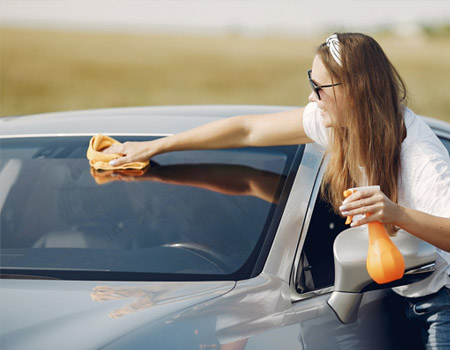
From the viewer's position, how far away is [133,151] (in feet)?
8.43

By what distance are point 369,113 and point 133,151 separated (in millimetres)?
881

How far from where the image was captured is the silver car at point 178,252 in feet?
5.85

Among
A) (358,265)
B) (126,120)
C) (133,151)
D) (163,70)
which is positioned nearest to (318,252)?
(358,265)

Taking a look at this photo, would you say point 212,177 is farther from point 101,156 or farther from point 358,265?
point 358,265

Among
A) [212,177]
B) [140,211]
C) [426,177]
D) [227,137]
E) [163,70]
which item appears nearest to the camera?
[426,177]

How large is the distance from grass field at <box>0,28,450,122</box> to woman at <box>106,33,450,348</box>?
71.2 feet

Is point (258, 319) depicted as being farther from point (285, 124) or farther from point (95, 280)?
point (285, 124)

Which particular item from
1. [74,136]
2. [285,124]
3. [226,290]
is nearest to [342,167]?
[285,124]

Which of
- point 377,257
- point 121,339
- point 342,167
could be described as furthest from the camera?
point 342,167

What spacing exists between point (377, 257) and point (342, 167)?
0.46 m

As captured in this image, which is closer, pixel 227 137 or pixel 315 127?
pixel 315 127

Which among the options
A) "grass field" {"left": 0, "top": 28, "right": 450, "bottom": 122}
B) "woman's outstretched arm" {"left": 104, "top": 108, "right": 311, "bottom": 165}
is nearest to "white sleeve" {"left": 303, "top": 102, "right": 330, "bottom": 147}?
"woman's outstretched arm" {"left": 104, "top": 108, "right": 311, "bottom": 165}

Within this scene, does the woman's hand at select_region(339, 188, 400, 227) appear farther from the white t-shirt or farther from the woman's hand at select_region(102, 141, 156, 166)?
the woman's hand at select_region(102, 141, 156, 166)

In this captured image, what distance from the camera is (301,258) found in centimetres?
211
